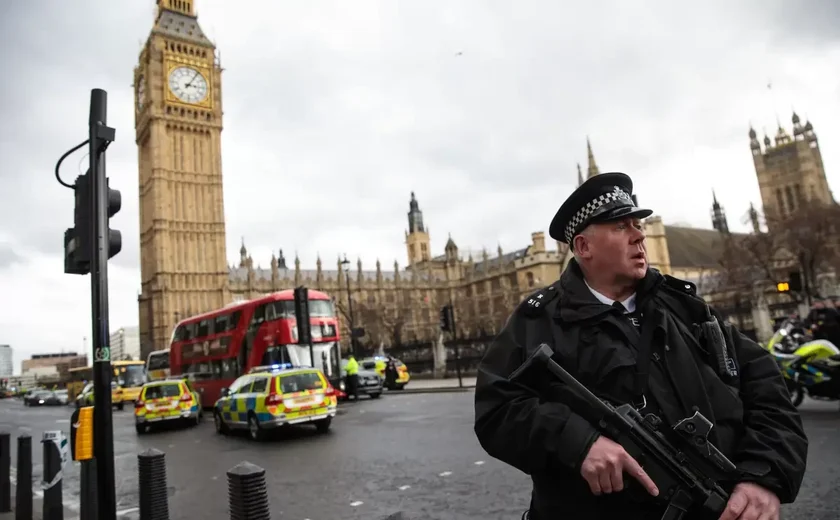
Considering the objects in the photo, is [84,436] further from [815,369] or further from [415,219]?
[415,219]

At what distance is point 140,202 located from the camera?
72.5 m

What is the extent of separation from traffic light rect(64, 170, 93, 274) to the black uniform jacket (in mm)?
3758

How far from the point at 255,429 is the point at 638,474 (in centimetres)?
1145

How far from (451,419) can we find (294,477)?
530 cm

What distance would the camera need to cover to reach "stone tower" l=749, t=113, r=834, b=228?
256 feet

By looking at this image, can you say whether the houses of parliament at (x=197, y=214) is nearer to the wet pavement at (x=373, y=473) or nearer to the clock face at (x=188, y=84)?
the clock face at (x=188, y=84)

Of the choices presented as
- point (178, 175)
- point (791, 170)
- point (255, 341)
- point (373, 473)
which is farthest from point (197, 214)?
point (791, 170)

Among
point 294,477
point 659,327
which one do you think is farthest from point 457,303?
point 659,327

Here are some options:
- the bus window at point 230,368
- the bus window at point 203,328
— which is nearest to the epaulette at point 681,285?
the bus window at point 230,368

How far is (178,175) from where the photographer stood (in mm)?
67062

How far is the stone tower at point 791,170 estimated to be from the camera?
77.9 meters

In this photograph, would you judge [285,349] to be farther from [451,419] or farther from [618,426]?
[618,426]

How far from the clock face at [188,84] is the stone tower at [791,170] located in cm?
7190

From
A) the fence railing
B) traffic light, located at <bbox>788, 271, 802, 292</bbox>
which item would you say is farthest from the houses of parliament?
the fence railing
